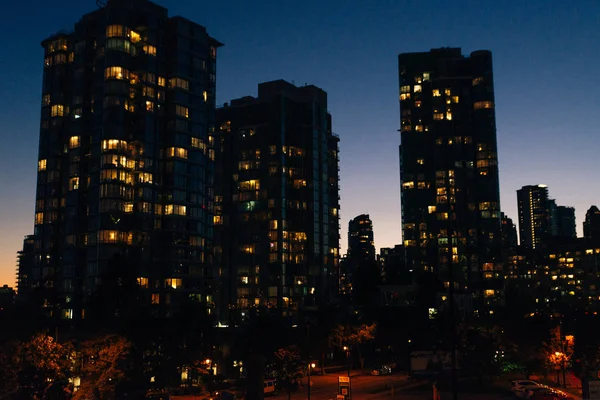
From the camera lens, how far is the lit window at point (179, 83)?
514 feet

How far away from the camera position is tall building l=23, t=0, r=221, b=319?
145 meters

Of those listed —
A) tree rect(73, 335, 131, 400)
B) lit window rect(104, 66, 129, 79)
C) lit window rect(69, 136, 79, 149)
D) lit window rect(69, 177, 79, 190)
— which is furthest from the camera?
lit window rect(69, 136, 79, 149)

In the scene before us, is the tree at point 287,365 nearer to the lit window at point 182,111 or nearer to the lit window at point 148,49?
the lit window at point 182,111

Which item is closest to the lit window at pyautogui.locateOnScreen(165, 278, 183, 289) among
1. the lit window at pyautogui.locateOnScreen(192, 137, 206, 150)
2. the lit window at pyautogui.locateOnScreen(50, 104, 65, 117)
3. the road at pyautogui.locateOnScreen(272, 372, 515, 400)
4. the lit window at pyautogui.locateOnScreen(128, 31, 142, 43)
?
the lit window at pyautogui.locateOnScreen(192, 137, 206, 150)

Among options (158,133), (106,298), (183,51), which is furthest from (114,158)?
(106,298)

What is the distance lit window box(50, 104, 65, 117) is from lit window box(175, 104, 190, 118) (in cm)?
3007

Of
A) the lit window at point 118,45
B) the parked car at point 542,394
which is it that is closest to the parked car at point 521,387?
the parked car at point 542,394

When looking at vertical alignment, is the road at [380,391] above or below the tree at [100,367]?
below

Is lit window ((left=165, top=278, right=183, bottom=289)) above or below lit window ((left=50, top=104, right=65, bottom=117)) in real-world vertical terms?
below

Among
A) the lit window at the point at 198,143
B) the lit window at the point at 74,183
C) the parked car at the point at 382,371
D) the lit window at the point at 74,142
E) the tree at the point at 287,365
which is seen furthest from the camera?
the lit window at the point at 198,143

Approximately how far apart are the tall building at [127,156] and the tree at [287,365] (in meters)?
68.0

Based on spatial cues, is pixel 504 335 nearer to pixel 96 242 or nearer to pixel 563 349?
pixel 563 349

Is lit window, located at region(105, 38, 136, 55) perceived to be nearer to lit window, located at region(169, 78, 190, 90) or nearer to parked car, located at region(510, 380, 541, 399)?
lit window, located at region(169, 78, 190, 90)

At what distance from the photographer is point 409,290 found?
16188cm
